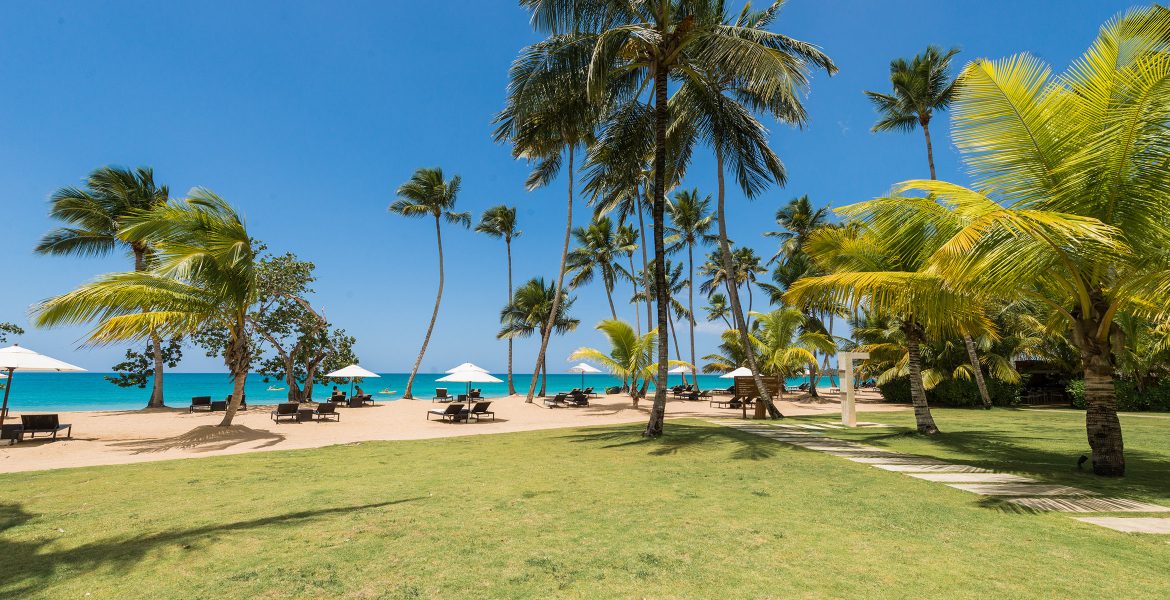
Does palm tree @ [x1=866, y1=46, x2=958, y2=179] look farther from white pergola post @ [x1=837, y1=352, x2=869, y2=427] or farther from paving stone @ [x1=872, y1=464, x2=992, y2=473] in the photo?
paving stone @ [x1=872, y1=464, x2=992, y2=473]

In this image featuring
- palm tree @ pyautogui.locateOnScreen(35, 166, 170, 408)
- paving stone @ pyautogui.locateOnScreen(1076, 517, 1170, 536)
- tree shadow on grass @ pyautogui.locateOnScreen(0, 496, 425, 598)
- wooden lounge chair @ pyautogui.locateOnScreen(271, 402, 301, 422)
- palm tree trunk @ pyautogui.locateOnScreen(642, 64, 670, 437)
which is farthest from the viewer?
palm tree @ pyautogui.locateOnScreen(35, 166, 170, 408)

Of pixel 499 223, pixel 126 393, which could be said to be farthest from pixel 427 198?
pixel 126 393

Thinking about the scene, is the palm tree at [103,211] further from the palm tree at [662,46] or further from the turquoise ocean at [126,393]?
the palm tree at [662,46]

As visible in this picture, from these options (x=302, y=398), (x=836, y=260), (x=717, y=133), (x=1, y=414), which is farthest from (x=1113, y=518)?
(x=302, y=398)

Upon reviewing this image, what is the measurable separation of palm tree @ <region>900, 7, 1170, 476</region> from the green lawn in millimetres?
2306

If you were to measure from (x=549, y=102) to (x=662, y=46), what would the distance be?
9.55ft

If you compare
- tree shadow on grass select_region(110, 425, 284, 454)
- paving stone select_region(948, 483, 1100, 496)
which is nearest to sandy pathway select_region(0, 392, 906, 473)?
tree shadow on grass select_region(110, 425, 284, 454)

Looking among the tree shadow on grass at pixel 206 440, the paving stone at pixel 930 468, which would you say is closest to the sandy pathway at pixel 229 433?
the tree shadow on grass at pixel 206 440

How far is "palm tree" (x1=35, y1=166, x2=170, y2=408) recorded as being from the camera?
1977cm

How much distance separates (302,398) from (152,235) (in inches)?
593

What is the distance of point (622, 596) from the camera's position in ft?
10.7

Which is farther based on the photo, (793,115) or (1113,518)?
(793,115)

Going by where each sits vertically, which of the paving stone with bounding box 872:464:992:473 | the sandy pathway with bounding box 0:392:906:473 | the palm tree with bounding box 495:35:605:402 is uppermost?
the palm tree with bounding box 495:35:605:402

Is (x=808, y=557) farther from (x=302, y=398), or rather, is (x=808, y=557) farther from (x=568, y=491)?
(x=302, y=398)
